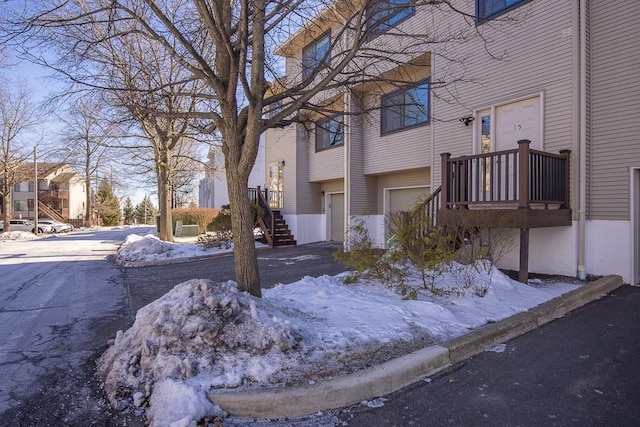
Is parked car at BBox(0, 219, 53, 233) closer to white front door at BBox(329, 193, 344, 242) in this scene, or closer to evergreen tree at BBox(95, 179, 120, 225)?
evergreen tree at BBox(95, 179, 120, 225)

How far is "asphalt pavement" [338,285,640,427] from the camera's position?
285cm

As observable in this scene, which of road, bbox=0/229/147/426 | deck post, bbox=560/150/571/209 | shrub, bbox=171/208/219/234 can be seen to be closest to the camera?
road, bbox=0/229/147/426

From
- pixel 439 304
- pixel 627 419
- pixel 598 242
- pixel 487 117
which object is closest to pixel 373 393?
pixel 627 419

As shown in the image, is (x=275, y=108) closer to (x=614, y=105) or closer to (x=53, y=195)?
(x=614, y=105)

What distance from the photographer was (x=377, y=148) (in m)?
13.0

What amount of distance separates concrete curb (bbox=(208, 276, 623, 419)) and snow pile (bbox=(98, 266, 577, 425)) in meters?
0.15

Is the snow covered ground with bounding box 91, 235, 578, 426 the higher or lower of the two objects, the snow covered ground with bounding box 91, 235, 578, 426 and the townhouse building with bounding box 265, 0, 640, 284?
the lower

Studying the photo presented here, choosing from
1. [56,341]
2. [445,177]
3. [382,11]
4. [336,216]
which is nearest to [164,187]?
[336,216]

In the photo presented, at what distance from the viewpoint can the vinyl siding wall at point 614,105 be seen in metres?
6.91

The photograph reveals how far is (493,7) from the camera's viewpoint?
898 cm

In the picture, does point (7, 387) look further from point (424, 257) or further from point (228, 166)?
point (424, 257)

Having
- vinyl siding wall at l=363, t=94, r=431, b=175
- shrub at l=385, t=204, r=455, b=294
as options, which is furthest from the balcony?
vinyl siding wall at l=363, t=94, r=431, b=175

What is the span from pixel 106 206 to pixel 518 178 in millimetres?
58578

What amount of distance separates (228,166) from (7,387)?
302 cm
